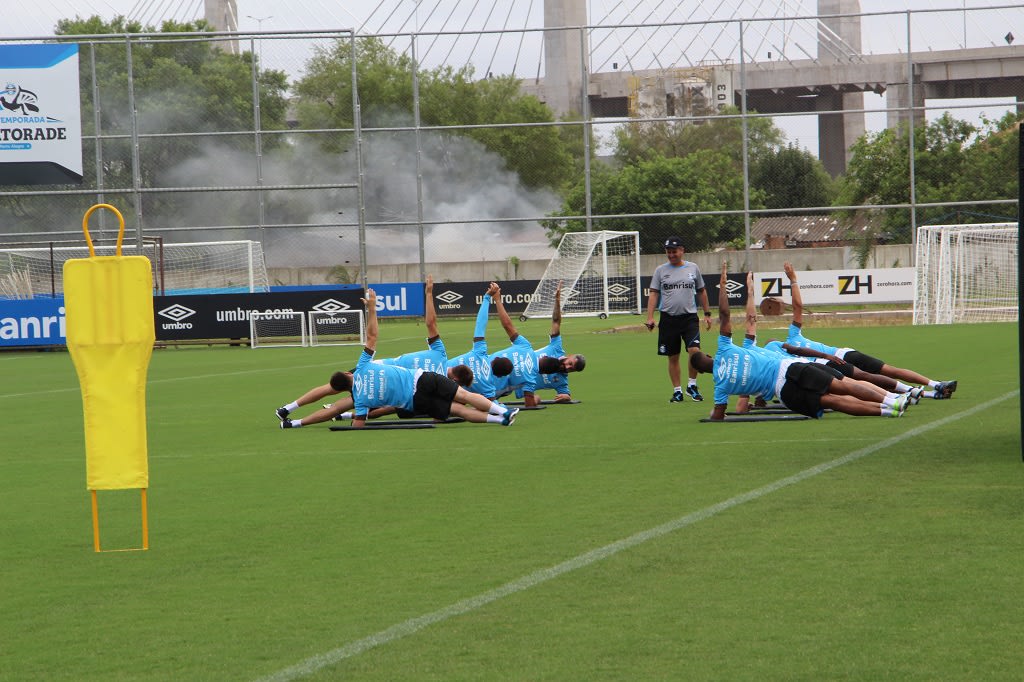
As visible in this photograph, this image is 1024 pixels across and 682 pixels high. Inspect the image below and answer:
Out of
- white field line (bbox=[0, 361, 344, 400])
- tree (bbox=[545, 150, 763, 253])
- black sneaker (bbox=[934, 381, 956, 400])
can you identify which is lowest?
white field line (bbox=[0, 361, 344, 400])

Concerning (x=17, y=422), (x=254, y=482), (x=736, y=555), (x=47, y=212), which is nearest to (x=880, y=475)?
(x=736, y=555)

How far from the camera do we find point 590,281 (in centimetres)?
4841

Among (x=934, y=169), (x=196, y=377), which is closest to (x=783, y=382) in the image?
(x=196, y=377)

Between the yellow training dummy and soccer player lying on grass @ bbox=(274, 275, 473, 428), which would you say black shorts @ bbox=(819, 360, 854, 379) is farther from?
the yellow training dummy

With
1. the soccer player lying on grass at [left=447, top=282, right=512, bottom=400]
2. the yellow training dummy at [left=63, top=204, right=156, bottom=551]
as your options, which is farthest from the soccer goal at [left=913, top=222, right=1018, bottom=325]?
the yellow training dummy at [left=63, top=204, right=156, bottom=551]

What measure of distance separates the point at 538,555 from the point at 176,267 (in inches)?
1498

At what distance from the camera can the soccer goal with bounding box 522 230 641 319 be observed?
47.6 m

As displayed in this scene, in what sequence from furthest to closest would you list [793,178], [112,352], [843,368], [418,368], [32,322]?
[793,178] → [32,322] → [418,368] → [843,368] → [112,352]

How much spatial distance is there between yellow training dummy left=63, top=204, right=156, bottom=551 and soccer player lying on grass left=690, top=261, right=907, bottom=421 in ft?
23.9

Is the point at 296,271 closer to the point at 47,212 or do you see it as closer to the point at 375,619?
the point at 47,212

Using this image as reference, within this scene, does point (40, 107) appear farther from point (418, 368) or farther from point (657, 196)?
point (657, 196)

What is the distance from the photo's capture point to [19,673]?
17.9 ft

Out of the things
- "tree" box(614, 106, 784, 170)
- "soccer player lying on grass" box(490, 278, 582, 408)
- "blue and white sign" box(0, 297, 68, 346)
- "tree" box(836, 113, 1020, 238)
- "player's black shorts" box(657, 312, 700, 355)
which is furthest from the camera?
"tree" box(614, 106, 784, 170)

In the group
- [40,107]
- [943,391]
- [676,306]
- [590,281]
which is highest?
[40,107]
